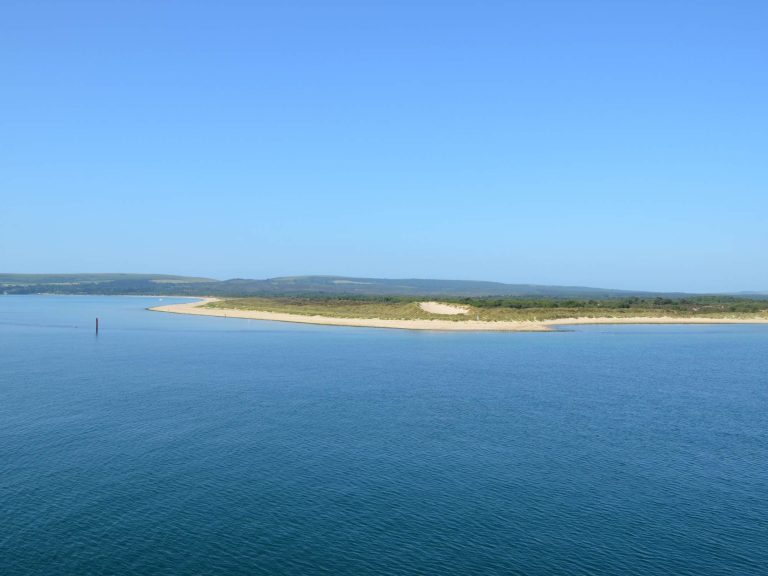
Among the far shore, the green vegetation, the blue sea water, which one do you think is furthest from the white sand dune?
the blue sea water

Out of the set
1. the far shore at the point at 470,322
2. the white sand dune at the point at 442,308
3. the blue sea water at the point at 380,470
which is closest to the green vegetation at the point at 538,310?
the white sand dune at the point at 442,308

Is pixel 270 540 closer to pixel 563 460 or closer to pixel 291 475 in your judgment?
pixel 291 475

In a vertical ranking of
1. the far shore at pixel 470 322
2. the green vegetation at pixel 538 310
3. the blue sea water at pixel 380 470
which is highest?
the green vegetation at pixel 538 310

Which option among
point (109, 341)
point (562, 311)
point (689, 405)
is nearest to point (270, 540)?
point (689, 405)

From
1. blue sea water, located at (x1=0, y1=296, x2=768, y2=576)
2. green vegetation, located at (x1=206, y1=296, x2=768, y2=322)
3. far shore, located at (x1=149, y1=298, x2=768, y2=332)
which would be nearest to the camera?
Result: blue sea water, located at (x1=0, y1=296, x2=768, y2=576)

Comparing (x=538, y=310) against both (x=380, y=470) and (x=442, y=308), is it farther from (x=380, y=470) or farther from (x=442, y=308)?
(x=380, y=470)

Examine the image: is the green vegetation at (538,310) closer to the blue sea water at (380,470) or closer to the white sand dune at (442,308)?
the white sand dune at (442,308)

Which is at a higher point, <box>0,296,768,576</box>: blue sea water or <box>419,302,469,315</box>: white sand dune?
<box>419,302,469,315</box>: white sand dune

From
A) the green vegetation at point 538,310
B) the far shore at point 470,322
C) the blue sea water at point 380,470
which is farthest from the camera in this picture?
the green vegetation at point 538,310

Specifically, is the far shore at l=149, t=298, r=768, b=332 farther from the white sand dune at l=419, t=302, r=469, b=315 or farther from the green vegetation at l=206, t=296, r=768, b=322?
the white sand dune at l=419, t=302, r=469, b=315
